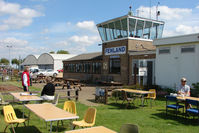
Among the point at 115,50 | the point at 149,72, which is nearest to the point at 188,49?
the point at 149,72

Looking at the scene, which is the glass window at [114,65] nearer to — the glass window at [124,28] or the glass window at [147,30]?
the glass window at [124,28]

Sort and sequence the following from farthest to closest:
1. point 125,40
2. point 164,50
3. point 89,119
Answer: point 125,40, point 164,50, point 89,119

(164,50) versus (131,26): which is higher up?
(131,26)

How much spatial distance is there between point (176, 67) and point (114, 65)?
28.6 feet

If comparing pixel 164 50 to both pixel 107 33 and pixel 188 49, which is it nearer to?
pixel 188 49

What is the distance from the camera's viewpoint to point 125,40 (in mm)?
21406

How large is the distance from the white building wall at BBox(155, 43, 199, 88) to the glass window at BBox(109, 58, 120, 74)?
6.22 metres

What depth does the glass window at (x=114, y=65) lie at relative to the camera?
2243 centimetres

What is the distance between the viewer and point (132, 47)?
21188mm

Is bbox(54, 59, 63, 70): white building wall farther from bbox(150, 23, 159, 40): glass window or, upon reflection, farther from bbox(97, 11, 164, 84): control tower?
bbox(150, 23, 159, 40): glass window

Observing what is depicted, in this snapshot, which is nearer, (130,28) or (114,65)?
(130,28)

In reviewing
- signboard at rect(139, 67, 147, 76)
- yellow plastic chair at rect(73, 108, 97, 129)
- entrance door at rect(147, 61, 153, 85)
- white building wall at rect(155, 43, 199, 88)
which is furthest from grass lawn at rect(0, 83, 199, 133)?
entrance door at rect(147, 61, 153, 85)

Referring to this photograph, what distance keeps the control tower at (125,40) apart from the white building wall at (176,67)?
3.74 metres

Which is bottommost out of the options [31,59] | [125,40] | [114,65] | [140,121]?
[140,121]
